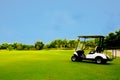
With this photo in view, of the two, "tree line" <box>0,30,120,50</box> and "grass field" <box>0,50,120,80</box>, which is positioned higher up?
"tree line" <box>0,30,120,50</box>

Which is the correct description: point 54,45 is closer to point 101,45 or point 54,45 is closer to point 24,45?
point 24,45

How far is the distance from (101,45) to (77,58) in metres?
2.38

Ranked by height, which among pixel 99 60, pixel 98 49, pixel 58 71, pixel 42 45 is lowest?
pixel 58 71

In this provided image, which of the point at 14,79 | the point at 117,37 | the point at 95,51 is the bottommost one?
the point at 14,79

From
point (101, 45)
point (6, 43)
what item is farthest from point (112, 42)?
point (101, 45)

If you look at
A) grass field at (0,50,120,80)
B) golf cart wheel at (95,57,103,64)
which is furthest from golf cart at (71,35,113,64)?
grass field at (0,50,120,80)

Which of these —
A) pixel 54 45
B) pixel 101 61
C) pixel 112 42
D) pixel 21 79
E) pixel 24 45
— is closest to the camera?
pixel 21 79

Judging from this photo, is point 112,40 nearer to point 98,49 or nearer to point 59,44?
point 59,44

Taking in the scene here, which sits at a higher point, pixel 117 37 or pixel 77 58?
pixel 117 37

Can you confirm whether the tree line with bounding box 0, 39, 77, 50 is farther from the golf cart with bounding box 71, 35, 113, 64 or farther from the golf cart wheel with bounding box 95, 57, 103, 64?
the golf cart wheel with bounding box 95, 57, 103, 64

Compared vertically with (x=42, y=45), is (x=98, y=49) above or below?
below

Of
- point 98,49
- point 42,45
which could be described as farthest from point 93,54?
point 42,45

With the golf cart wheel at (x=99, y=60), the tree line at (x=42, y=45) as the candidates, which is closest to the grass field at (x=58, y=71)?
the golf cart wheel at (x=99, y=60)

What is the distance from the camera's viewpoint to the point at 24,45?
326 ft
